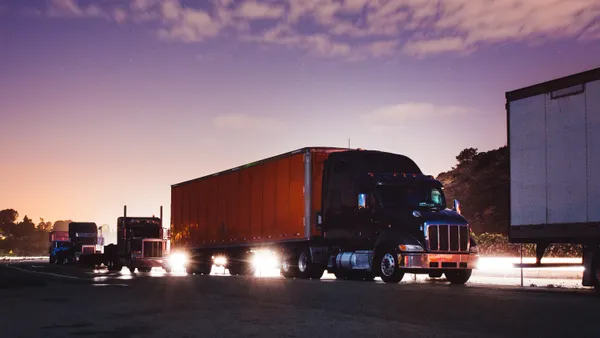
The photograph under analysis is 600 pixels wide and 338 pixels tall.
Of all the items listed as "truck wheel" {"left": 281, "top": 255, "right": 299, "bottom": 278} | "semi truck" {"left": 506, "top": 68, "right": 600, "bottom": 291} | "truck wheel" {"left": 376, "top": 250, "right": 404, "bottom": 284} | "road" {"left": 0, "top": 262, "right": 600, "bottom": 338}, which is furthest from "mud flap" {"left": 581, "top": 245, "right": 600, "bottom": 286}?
"truck wheel" {"left": 281, "top": 255, "right": 299, "bottom": 278}

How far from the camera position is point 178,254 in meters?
38.6

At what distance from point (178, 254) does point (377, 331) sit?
1147 inches

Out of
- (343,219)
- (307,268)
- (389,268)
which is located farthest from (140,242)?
(389,268)

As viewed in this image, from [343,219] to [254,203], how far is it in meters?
5.99

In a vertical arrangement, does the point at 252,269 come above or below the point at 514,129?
below

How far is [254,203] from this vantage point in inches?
1183

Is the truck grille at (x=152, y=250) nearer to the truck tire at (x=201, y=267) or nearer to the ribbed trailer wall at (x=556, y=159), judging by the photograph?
the truck tire at (x=201, y=267)

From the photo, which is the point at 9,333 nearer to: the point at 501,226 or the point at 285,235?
the point at 285,235

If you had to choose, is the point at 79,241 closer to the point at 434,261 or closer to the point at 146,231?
the point at 146,231

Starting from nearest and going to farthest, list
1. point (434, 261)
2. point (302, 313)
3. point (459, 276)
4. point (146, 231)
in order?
point (302, 313), point (434, 261), point (459, 276), point (146, 231)

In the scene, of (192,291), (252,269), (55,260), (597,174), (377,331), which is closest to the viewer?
(377,331)

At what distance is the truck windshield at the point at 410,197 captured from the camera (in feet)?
77.2

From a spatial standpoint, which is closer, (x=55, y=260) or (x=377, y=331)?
(x=377, y=331)

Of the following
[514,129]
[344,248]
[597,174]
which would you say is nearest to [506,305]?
[597,174]
